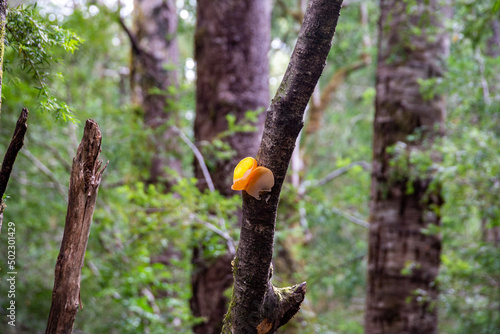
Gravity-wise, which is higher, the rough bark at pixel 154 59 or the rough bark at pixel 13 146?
the rough bark at pixel 154 59

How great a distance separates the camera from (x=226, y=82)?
3.87m

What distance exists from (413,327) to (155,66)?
185 inches

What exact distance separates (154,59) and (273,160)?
5.33 m

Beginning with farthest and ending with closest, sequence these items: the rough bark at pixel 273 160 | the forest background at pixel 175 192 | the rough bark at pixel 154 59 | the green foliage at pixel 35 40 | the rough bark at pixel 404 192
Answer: the rough bark at pixel 154 59 < the rough bark at pixel 404 192 < the forest background at pixel 175 192 < the green foliage at pixel 35 40 < the rough bark at pixel 273 160

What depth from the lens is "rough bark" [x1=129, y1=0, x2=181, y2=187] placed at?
18.5ft

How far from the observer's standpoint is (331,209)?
172 inches

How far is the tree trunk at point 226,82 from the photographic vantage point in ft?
12.3

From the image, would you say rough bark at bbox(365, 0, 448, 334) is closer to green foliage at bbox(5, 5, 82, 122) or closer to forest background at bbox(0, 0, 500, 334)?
forest background at bbox(0, 0, 500, 334)

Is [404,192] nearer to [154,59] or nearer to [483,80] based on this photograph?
[483,80]

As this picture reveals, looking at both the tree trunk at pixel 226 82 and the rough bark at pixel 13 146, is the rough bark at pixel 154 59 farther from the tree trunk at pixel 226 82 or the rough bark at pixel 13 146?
the rough bark at pixel 13 146

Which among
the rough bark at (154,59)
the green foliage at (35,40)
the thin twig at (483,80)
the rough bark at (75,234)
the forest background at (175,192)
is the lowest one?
the rough bark at (75,234)

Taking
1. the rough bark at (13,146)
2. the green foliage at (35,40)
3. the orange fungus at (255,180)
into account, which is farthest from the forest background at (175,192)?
the orange fungus at (255,180)

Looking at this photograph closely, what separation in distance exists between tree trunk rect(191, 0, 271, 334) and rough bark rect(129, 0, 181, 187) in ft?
4.24

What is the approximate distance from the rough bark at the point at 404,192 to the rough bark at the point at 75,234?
2952 millimetres
